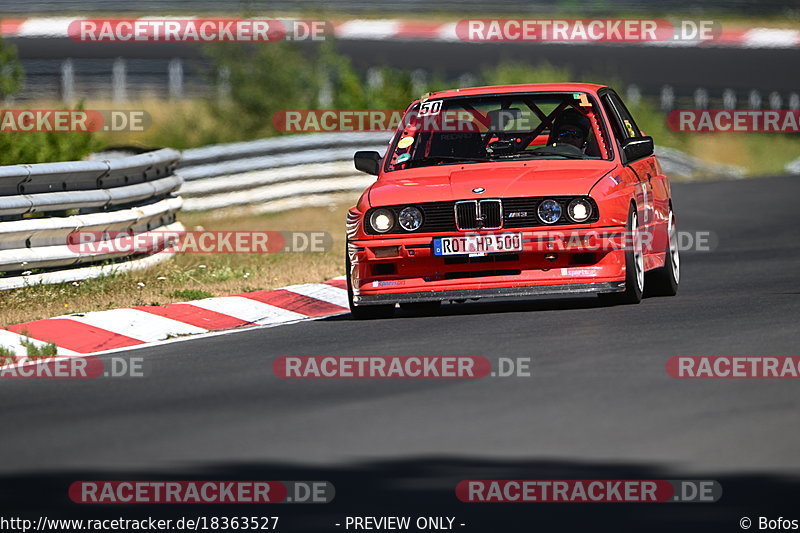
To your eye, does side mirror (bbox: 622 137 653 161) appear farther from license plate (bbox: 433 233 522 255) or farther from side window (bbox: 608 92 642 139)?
license plate (bbox: 433 233 522 255)

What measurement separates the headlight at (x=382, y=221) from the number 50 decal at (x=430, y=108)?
1460mm

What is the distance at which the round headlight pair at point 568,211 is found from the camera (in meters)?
11.1

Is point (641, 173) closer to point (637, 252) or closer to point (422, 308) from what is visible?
point (637, 252)

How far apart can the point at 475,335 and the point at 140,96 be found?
991 inches

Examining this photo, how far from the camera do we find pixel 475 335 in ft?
33.4

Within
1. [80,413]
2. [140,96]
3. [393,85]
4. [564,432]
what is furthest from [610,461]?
[140,96]

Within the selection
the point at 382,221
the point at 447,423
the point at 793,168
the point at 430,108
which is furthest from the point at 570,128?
the point at 793,168

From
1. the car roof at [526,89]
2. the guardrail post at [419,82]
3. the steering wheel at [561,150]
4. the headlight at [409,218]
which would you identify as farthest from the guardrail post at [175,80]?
the headlight at [409,218]

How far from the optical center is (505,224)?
1112 centimetres

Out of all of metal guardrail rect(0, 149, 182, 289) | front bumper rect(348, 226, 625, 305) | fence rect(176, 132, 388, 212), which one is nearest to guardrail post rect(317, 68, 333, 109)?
fence rect(176, 132, 388, 212)

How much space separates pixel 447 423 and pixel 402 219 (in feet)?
13.2

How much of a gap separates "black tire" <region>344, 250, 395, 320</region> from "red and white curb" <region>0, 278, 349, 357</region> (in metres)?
0.59

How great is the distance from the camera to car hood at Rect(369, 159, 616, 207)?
1117cm

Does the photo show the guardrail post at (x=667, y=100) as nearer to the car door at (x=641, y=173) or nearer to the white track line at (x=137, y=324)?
the car door at (x=641, y=173)
